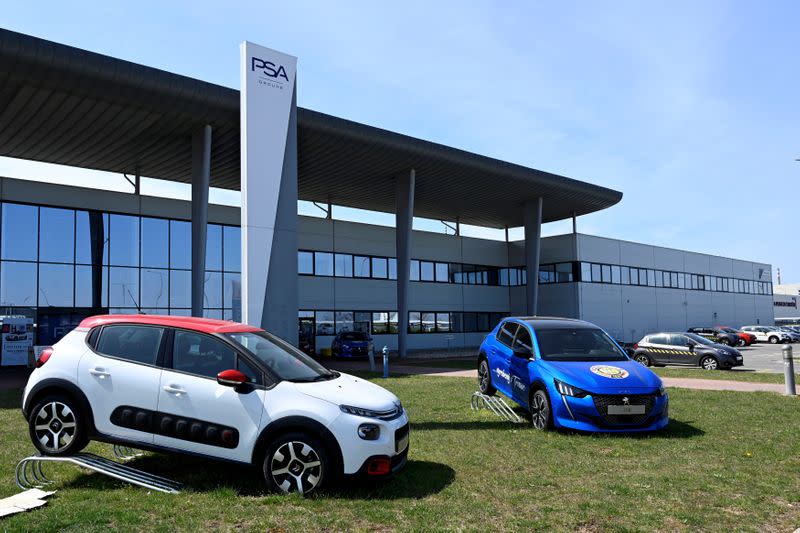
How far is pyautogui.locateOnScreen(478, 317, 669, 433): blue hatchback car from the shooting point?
8.56m

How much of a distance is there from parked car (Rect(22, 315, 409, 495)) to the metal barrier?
25 cm

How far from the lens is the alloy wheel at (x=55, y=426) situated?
6.26 metres

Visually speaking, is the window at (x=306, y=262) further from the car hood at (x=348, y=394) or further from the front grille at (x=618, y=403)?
the car hood at (x=348, y=394)

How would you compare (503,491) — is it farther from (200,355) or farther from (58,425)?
(58,425)

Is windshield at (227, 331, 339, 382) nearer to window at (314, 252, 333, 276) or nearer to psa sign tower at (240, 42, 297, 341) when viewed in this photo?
psa sign tower at (240, 42, 297, 341)

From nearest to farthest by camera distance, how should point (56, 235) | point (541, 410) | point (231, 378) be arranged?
point (231, 378) < point (541, 410) < point (56, 235)

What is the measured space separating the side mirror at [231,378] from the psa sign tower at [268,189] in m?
12.2

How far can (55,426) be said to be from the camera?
6324 millimetres

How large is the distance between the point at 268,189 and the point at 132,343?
41.6ft

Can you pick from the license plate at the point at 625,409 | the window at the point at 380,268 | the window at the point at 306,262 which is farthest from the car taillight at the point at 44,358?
the window at the point at 380,268

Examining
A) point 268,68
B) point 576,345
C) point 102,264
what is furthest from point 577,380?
point 102,264

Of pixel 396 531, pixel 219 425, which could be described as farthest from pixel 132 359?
pixel 396 531

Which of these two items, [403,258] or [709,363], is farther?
[403,258]

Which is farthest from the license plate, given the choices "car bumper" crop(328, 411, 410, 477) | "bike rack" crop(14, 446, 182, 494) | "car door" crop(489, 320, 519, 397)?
"bike rack" crop(14, 446, 182, 494)
